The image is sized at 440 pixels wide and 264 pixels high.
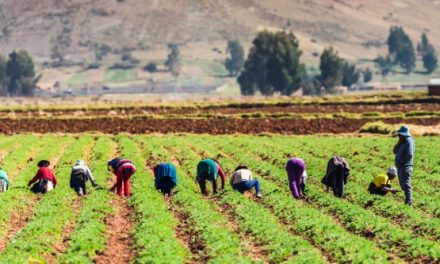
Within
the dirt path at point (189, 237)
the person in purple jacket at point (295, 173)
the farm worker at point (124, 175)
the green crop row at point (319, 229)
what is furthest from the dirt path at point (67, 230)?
the person in purple jacket at point (295, 173)

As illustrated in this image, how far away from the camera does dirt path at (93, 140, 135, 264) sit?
19.8m

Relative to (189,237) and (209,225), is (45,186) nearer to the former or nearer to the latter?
(209,225)

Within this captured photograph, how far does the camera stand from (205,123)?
240 feet

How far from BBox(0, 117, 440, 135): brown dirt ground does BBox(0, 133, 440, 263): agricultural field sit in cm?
2740

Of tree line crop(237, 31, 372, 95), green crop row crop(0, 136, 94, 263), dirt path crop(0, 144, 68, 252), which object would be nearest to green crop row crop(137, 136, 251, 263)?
green crop row crop(0, 136, 94, 263)

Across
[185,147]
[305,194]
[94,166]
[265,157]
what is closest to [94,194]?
[305,194]

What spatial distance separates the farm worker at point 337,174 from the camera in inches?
1113

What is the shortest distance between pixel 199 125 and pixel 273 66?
119m

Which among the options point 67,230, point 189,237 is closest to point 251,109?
point 67,230

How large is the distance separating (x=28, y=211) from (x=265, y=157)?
Answer: 62.3ft

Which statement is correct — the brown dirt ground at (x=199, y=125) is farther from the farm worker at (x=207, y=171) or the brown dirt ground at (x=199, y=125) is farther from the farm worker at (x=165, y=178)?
the farm worker at (x=165, y=178)

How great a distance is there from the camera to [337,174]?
2852 centimetres

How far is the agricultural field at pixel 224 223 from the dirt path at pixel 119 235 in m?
0.03

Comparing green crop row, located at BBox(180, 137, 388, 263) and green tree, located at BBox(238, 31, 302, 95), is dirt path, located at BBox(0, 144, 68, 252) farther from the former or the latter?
green tree, located at BBox(238, 31, 302, 95)
